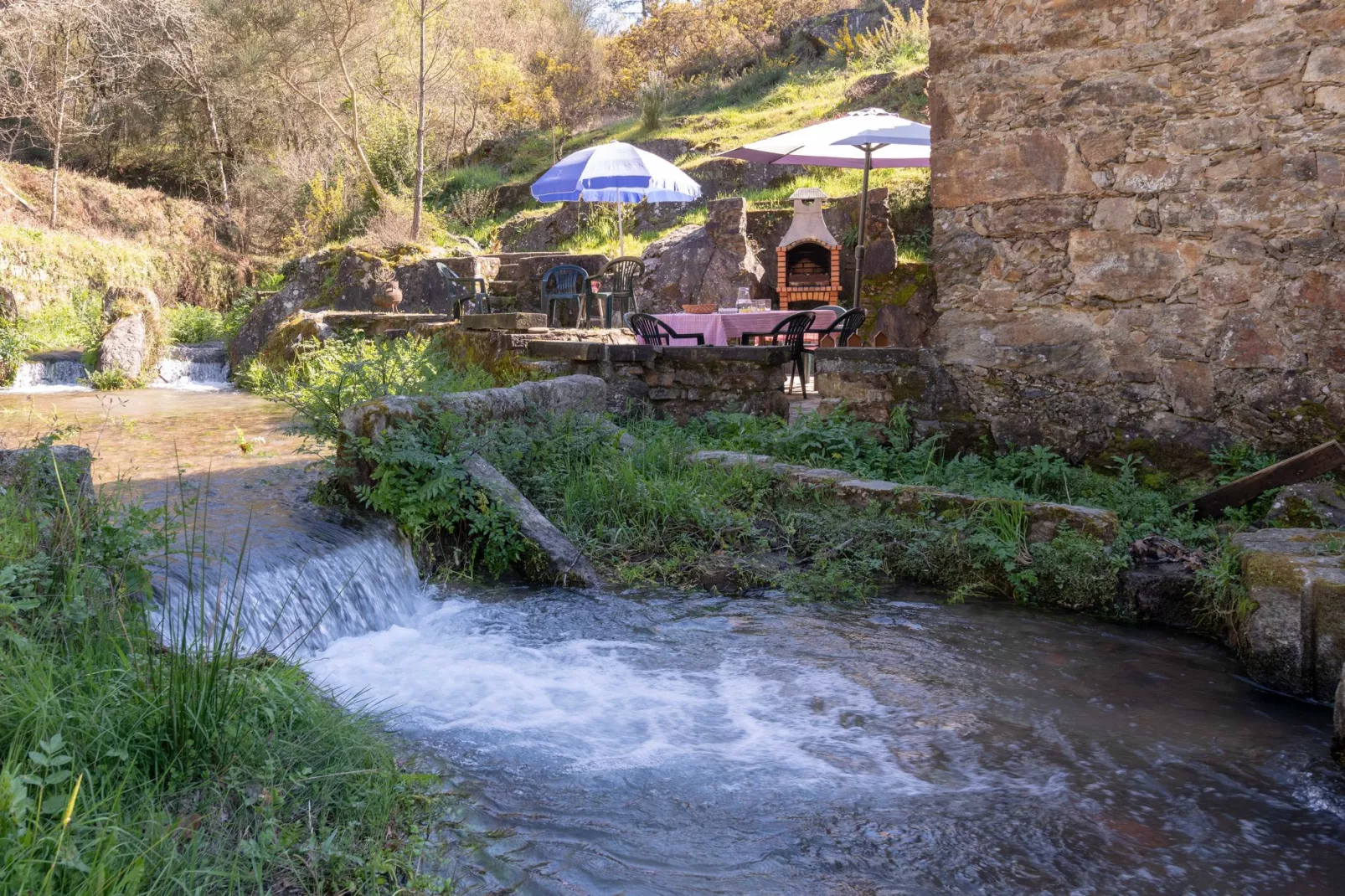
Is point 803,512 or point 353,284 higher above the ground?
point 353,284

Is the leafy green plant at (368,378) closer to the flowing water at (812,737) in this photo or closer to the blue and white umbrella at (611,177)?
the flowing water at (812,737)

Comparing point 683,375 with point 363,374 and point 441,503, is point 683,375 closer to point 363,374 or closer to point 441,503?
point 363,374

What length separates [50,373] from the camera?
39.8 feet

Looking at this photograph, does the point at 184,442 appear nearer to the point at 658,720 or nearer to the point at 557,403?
the point at 557,403

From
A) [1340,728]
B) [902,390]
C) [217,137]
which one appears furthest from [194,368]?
[1340,728]

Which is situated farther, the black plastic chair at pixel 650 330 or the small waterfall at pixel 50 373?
the small waterfall at pixel 50 373

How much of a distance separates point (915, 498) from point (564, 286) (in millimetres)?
8730

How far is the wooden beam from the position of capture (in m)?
4.70

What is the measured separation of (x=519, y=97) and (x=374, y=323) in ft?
56.3

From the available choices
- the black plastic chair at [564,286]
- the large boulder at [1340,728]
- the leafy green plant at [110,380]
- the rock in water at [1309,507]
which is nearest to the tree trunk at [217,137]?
the leafy green plant at [110,380]

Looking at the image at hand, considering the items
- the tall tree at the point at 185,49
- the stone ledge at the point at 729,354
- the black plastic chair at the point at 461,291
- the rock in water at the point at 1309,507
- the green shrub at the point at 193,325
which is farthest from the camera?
the tall tree at the point at 185,49

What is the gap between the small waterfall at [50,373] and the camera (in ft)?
38.7

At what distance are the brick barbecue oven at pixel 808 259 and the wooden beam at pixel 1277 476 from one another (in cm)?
916

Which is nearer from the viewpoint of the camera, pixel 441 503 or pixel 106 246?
pixel 441 503
